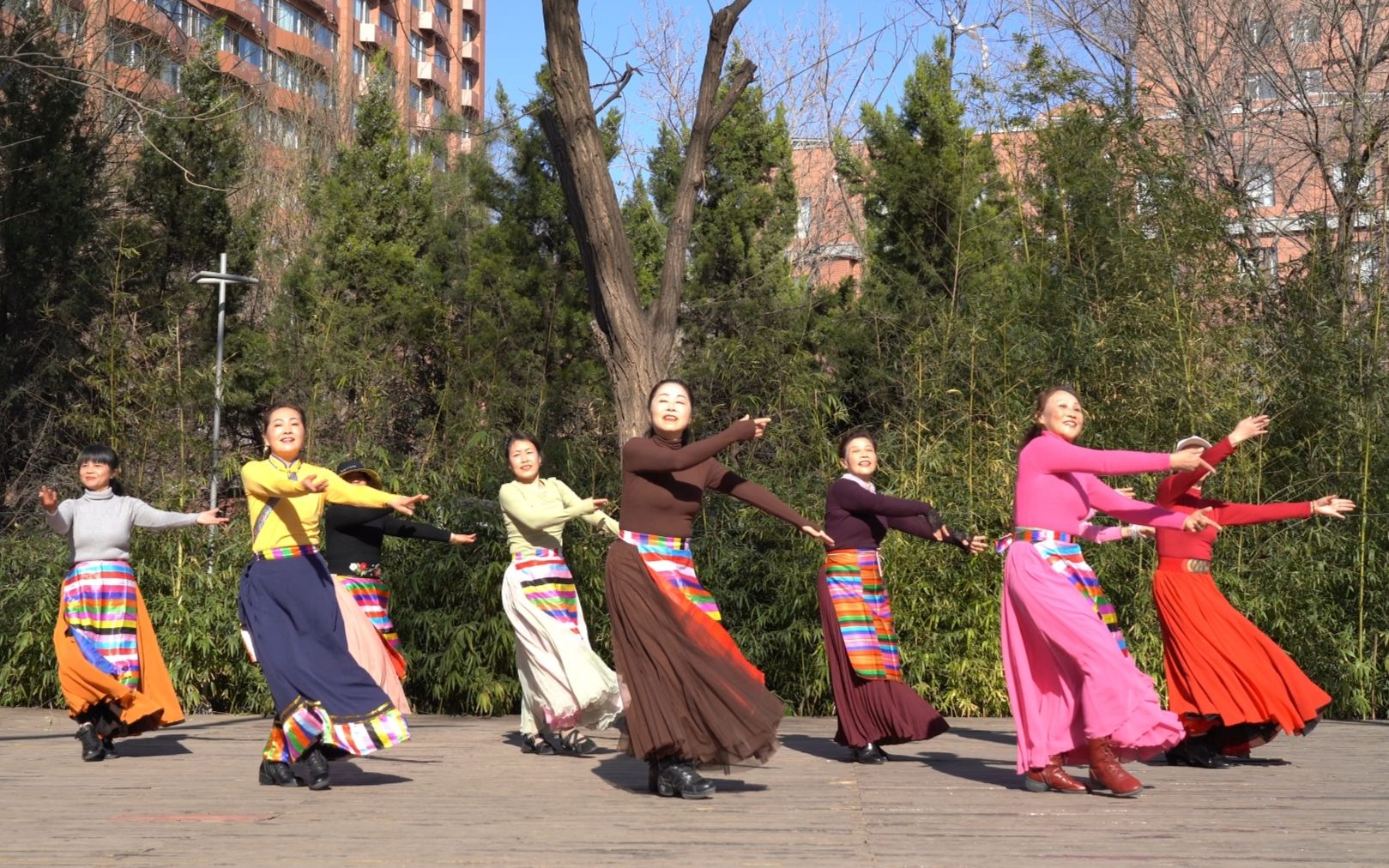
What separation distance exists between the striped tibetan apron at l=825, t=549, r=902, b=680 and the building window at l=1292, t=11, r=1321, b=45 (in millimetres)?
11053

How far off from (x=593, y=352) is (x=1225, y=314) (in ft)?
34.4

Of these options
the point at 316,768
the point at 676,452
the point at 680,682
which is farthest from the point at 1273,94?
the point at 316,768

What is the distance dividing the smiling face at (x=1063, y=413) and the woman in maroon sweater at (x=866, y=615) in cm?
91

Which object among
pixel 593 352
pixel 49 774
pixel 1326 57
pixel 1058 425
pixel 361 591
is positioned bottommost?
pixel 49 774

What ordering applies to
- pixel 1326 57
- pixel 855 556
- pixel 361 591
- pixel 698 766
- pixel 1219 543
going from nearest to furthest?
pixel 698 766, pixel 855 556, pixel 361 591, pixel 1219 543, pixel 1326 57

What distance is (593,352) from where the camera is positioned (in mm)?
19547

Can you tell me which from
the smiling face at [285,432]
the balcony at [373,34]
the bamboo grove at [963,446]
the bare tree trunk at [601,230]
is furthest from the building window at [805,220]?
the smiling face at [285,432]

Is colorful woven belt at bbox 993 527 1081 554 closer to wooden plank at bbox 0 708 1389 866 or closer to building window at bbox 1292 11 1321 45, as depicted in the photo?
wooden plank at bbox 0 708 1389 866

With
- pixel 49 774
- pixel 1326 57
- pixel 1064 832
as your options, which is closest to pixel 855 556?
pixel 1064 832

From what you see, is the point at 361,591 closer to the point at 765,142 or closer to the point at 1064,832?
the point at 1064,832

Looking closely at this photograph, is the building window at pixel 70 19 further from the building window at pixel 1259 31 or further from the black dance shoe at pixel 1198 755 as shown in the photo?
the black dance shoe at pixel 1198 755

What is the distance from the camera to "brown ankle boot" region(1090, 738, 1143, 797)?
19.5 ft

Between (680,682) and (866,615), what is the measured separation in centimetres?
160

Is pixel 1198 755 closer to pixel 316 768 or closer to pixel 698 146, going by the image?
pixel 316 768
